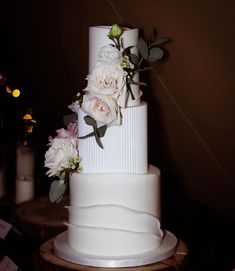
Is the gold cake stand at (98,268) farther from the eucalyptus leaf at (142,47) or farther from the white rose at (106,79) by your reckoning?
the eucalyptus leaf at (142,47)

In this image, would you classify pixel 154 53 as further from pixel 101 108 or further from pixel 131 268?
pixel 131 268

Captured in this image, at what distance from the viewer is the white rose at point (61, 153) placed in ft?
5.38

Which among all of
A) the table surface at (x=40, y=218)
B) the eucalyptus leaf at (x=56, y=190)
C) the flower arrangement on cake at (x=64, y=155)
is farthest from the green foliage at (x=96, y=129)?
the table surface at (x=40, y=218)

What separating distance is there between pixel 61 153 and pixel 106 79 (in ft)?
0.83

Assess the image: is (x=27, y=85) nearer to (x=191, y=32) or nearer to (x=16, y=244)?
(x=16, y=244)

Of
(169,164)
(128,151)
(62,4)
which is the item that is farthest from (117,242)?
(62,4)

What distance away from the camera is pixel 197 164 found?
2393mm

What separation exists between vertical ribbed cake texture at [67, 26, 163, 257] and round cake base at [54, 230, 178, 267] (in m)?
0.03

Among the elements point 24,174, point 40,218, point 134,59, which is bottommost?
point 40,218

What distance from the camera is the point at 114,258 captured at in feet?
5.19

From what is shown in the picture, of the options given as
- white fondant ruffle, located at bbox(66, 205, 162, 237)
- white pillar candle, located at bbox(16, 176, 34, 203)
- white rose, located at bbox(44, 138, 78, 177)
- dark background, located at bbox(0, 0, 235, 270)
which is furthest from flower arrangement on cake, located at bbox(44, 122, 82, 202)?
white pillar candle, located at bbox(16, 176, 34, 203)

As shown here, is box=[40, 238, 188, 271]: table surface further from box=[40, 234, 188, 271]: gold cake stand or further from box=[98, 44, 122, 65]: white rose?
box=[98, 44, 122, 65]: white rose

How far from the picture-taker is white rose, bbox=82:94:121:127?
1.52 meters

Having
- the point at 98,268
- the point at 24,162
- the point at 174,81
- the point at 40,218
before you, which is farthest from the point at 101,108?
the point at 24,162
